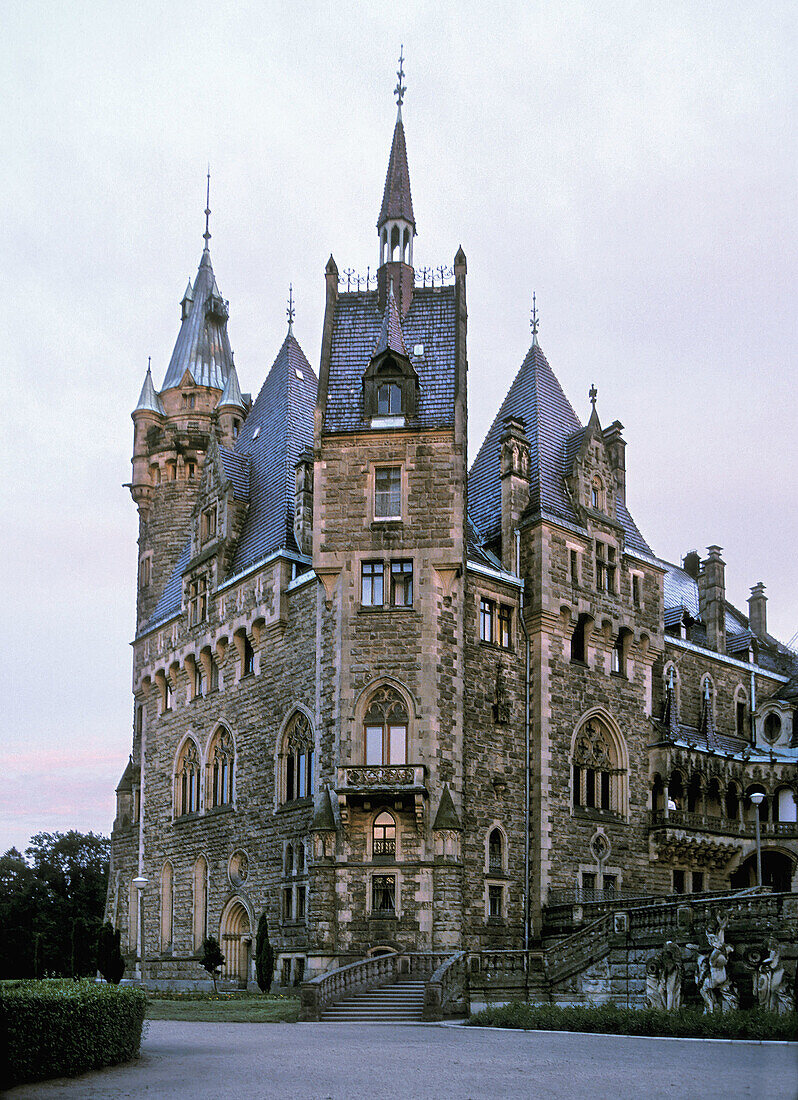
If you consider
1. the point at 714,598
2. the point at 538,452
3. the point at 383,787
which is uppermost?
the point at 538,452

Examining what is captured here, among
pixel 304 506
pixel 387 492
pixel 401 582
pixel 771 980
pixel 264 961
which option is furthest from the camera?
pixel 304 506

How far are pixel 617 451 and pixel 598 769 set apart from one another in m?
12.9

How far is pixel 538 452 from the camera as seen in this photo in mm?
46781

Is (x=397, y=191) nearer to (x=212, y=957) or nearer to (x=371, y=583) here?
(x=371, y=583)

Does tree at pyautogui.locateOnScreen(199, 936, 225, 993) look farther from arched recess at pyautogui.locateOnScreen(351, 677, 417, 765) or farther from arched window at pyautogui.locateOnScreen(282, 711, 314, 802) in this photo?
arched recess at pyautogui.locateOnScreen(351, 677, 417, 765)

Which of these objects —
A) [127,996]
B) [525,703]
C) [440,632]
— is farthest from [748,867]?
[127,996]

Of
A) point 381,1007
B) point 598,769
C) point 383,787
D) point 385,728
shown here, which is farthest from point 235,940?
point 381,1007

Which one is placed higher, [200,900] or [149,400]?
[149,400]

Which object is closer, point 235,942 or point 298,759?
point 298,759

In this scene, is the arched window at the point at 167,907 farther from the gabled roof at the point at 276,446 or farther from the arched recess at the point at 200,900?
the gabled roof at the point at 276,446

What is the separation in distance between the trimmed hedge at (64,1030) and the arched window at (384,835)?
18149 mm

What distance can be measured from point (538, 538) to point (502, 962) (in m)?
16.2

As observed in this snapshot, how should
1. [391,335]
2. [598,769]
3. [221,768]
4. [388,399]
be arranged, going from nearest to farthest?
[388,399], [391,335], [598,769], [221,768]

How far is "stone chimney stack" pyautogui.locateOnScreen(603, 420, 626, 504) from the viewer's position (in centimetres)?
4981
